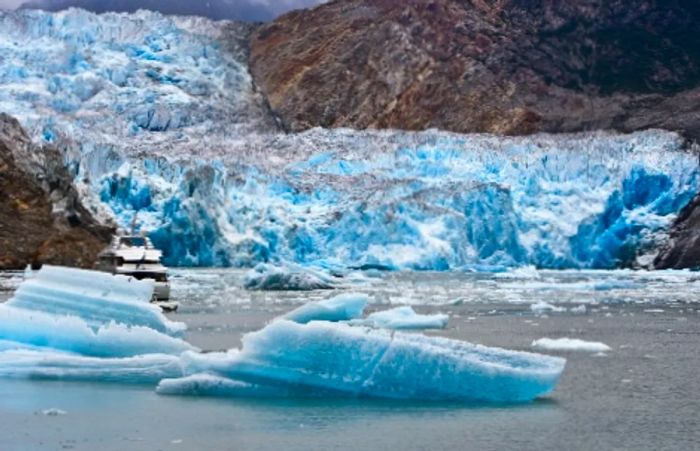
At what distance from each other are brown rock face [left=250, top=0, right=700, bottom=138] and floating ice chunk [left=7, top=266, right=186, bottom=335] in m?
50.2

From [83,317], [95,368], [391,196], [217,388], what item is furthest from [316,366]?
[391,196]

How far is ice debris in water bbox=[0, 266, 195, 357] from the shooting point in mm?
9859

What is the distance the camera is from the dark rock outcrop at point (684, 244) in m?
39.8

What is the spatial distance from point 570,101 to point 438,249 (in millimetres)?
26591

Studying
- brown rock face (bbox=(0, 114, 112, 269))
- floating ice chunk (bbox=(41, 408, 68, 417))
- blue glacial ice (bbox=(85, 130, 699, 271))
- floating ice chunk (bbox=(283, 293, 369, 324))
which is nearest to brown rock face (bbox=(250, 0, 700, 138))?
blue glacial ice (bbox=(85, 130, 699, 271))

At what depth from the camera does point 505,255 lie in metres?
38.0

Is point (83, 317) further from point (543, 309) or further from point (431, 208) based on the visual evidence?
point (431, 208)

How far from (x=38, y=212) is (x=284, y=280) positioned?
10.3 m

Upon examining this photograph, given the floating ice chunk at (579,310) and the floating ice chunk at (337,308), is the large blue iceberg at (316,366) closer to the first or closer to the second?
the floating ice chunk at (337,308)

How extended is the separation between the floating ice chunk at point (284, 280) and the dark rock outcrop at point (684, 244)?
17.4m

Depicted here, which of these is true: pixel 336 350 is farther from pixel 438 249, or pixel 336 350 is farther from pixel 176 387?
pixel 438 249

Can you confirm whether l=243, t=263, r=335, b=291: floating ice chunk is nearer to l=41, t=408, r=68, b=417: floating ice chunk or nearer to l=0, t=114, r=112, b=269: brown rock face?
l=0, t=114, r=112, b=269: brown rock face

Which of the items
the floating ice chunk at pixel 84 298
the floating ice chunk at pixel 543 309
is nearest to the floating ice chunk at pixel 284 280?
the floating ice chunk at pixel 543 309

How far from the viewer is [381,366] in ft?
27.3
